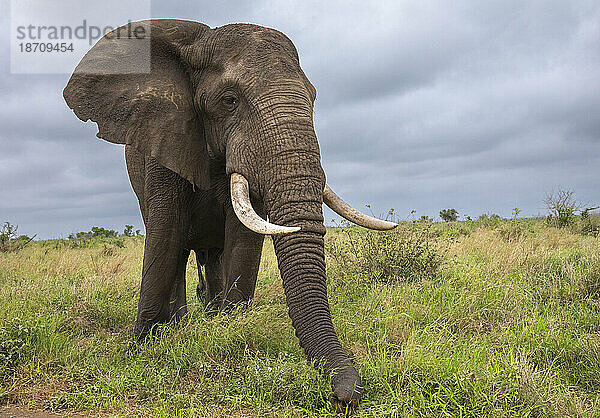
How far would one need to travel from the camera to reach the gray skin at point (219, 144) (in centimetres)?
461

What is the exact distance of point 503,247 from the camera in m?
10.7

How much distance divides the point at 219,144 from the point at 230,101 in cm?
41

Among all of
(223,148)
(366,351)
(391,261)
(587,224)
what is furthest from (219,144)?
(587,224)

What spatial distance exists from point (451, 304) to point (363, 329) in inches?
52.8

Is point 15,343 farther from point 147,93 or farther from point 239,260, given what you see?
point 147,93

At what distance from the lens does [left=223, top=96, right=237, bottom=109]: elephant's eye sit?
5.20 m

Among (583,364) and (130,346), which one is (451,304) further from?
(130,346)

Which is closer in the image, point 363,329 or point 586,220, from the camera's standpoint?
point 363,329

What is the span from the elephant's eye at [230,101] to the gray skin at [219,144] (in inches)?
0.4

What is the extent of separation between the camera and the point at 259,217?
4.61 m

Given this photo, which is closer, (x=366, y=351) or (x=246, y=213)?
(x=246, y=213)

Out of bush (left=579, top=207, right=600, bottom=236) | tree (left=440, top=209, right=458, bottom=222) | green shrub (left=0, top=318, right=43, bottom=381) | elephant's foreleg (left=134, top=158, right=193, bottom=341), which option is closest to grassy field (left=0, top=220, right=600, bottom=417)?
green shrub (left=0, top=318, right=43, bottom=381)

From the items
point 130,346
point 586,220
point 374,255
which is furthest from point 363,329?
point 586,220

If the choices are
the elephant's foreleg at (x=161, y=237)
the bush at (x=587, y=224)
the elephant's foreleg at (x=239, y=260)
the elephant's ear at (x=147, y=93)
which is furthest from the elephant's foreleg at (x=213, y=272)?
the bush at (x=587, y=224)
